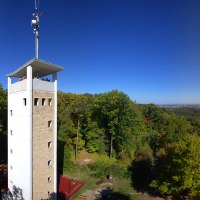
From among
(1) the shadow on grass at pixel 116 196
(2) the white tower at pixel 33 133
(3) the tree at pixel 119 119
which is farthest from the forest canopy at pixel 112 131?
(2) the white tower at pixel 33 133

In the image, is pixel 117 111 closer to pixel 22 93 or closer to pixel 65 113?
pixel 65 113

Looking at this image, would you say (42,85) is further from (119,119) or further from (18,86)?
(119,119)

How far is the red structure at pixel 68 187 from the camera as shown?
20.7 metres

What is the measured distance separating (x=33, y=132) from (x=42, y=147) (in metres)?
1.72

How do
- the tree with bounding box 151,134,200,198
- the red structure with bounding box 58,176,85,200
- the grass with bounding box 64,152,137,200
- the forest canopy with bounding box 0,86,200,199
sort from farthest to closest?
the forest canopy with bounding box 0,86,200,199 < the grass with bounding box 64,152,137,200 < the red structure with bounding box 58,176,85,200 < the tree with bounding box 151,134,200,198

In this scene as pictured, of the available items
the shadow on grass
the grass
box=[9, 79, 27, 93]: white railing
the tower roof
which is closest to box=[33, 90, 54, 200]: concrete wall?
box=[9, 79, 27, 93]: white railing

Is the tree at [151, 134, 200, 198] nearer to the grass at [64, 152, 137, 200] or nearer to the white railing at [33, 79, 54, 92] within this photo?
the grass at [64, 152, 137, 200]

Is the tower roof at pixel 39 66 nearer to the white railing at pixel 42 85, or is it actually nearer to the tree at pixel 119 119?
the white railing at pixel 42 85

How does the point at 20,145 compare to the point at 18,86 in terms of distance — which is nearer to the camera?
the point at 20,145

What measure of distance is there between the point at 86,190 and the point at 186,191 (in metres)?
11.5

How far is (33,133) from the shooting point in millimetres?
14930

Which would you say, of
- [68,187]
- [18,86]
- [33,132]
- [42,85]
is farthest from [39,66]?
[68,187]

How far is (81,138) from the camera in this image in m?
37.5

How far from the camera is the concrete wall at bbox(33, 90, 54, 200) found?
15231mm
